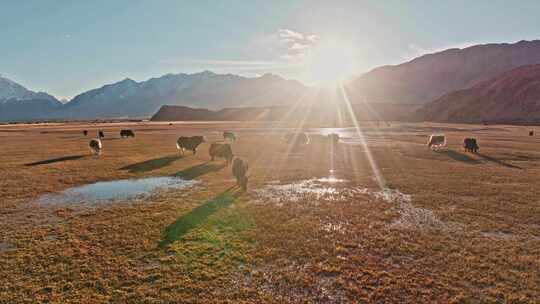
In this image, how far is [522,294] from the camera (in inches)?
273

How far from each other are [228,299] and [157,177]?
1487cm

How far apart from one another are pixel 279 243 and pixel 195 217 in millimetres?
4457

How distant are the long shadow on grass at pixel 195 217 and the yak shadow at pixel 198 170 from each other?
206 inches

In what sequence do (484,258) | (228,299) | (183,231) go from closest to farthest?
(228,299) → (484,258) → (183,231)

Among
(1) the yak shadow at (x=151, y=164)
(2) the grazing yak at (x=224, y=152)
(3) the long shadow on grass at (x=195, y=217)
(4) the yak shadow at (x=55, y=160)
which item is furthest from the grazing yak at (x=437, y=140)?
(4) the yak shadow at (x=55, y=160)

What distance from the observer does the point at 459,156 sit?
2733 centimetres

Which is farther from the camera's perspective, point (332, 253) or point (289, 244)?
point (289, 244)

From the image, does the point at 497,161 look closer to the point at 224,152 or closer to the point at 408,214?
the point at 408,214

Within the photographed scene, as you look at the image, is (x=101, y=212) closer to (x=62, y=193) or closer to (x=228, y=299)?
(x=62, y=193)

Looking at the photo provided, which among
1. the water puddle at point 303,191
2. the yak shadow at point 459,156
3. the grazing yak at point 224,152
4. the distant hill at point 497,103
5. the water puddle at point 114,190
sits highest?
the distant hill at point 497,103

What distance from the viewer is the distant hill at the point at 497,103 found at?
108938 mm

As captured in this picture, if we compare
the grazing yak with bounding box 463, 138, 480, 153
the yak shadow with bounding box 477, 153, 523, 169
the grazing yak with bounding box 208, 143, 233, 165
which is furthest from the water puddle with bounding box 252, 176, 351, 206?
the grazing yak with bounding box 463, 138, 480, 153

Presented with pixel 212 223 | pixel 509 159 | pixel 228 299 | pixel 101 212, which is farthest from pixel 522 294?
pixel 509 159

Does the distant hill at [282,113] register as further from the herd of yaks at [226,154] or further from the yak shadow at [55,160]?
the yak shadow at [55,160]
